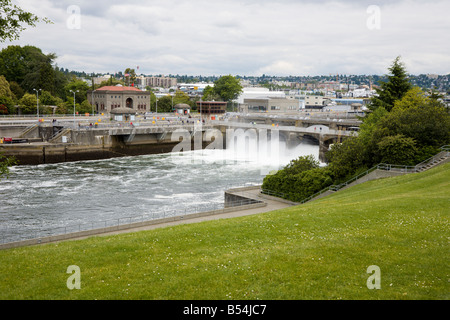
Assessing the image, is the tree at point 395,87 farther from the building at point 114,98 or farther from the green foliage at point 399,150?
the building at point 114,98

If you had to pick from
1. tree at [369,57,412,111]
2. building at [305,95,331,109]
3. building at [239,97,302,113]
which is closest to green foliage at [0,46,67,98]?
building at [239,97,302,113]

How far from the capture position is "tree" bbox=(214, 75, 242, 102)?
14138cm

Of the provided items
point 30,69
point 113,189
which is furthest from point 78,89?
point 113,189

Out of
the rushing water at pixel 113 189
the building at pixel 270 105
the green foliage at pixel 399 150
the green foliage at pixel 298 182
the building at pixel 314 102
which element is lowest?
the rushing water at pixel 113 189

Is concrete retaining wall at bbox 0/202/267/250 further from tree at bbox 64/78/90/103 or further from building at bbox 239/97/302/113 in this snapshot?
building at bbox 239/97/302/113

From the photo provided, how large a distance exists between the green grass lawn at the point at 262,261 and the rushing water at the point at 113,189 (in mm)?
9604

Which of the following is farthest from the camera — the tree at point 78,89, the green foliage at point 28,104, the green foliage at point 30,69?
the tree at point 78,89

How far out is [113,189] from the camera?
4222 centimetres

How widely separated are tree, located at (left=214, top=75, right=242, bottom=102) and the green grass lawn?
410 feet

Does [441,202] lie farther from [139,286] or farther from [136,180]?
[136,180]

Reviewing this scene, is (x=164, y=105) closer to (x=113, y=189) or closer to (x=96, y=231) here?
(x=113, y=189)

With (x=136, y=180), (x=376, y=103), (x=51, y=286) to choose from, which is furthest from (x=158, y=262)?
(x=376, y=103)

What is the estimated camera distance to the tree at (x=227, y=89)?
464 ft

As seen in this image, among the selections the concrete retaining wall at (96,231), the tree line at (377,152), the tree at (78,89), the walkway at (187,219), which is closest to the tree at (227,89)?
the tree at (78,89)
